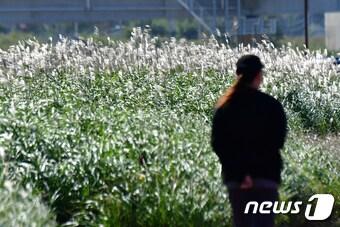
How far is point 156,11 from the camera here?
5025 centimetres

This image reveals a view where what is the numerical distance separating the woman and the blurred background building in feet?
134

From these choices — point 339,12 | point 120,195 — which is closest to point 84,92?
point 120,195

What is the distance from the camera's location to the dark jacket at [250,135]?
722 cm

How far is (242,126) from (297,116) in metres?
7.22

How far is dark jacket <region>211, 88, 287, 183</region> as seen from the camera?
7.22m

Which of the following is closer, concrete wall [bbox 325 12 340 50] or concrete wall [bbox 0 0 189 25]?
concrete wall [bbox 325 12 340 50]

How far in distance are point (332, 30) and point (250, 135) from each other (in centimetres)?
3897

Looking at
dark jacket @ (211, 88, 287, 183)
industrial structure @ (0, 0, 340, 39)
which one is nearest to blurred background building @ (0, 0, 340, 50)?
industrial structure @ (0, 0, 340, 39)

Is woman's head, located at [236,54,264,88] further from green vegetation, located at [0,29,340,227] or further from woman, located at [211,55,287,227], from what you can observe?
green vegetation, located at [0,29,340,227]

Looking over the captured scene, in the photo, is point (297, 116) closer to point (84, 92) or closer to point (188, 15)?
point (84, 92)

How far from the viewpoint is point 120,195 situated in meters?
8.34

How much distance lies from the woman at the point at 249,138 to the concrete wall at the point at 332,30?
3446 cm
